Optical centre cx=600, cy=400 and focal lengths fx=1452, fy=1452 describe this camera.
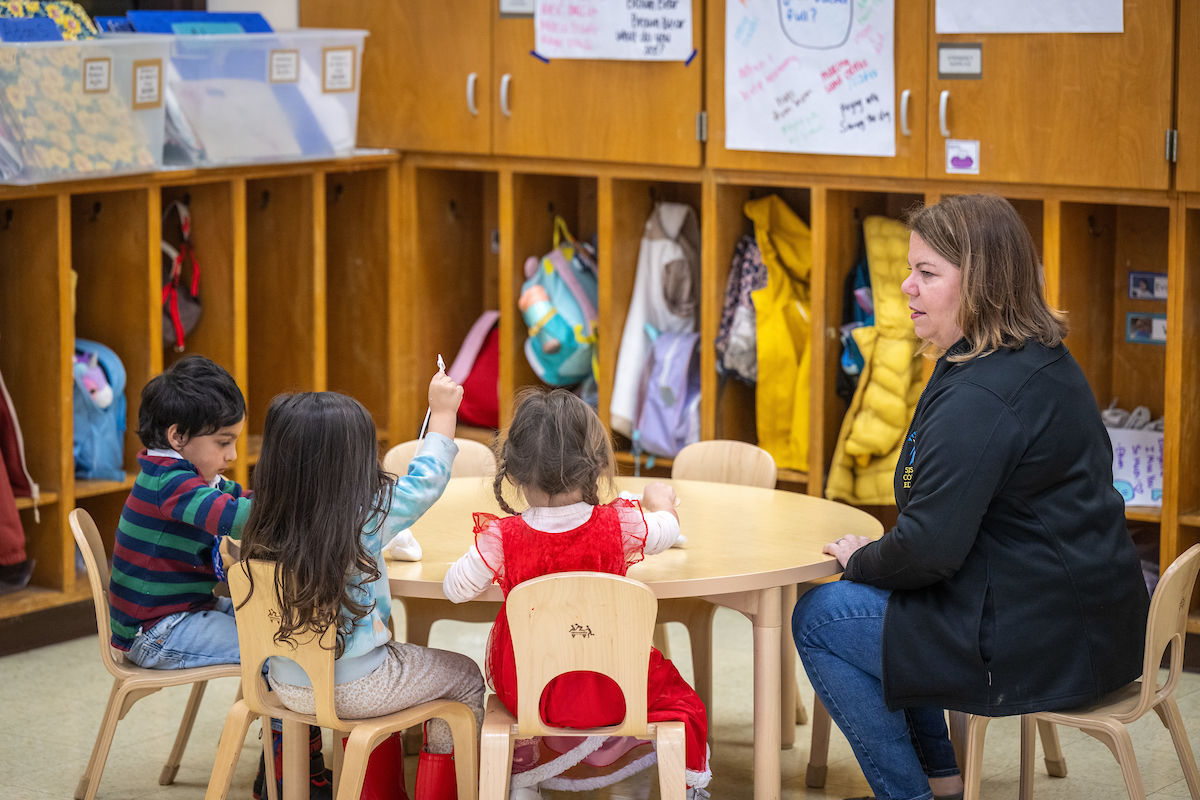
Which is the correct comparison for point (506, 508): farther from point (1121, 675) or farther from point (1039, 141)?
point (1039, 141)

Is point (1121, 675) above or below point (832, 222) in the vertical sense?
below

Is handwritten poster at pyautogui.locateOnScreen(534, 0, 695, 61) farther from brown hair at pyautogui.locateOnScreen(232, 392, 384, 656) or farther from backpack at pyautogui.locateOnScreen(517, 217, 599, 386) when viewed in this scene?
brown hair at pyautogui.locateOnScreen(232, 392, 384, 656)

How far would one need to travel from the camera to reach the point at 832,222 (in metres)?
4.00

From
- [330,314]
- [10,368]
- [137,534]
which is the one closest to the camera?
[137,534]

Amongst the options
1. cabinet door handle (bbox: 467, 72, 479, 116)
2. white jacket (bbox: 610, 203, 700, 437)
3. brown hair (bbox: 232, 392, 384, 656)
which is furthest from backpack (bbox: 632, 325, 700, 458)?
brown hair (bbox: 232, 392, 384, 656)

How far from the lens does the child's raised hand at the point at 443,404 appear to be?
2.49 m

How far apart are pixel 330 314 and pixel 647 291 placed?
3.74 feet

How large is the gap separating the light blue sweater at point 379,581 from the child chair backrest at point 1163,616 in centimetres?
117

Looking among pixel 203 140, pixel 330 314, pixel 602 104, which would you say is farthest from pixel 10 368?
pixel 602 104

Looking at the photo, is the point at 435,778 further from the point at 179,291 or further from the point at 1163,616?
the point at 179,291

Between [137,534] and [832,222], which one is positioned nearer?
[137,534]

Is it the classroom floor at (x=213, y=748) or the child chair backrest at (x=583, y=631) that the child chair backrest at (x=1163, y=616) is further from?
the child chair backrest at (x=583, y=631)

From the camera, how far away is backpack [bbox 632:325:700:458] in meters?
4.25

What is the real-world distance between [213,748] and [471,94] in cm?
207
